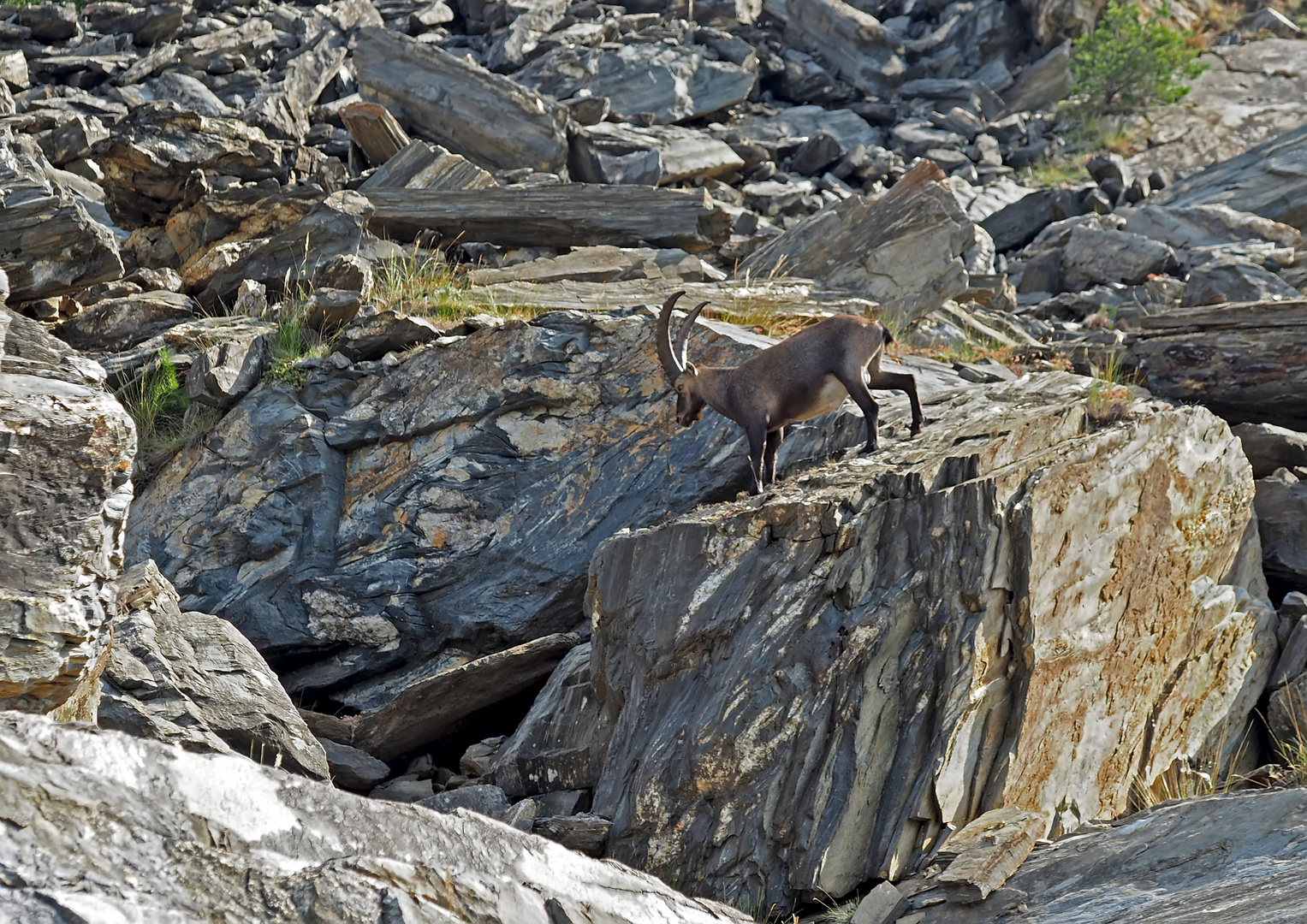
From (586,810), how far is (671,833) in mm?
862

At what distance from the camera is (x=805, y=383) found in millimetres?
8672

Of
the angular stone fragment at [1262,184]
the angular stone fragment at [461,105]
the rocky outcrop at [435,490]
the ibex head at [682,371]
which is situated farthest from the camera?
the angular stone fragment at [1262,184]

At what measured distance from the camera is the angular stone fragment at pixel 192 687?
7.42 m

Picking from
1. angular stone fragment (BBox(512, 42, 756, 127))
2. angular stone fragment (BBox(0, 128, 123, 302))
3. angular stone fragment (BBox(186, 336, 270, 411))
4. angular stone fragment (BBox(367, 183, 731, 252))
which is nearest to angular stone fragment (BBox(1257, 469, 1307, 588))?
angular stone fragment (BBox(367, 183, 731, 252))

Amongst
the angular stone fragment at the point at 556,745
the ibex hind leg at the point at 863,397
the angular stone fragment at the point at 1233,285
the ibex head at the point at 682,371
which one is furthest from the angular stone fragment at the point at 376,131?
the angular stone fragment at the point at 556,745

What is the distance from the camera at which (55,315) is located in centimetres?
1214

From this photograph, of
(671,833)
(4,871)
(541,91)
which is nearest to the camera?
(4,871)

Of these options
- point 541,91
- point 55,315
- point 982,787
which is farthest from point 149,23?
point 982,787

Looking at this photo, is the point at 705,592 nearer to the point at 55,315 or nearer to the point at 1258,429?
the point at 1258,429

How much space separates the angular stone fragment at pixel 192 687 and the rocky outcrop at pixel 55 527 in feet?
6.73

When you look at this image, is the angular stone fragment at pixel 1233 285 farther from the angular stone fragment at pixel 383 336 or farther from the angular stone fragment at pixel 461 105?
the angular stone fragment at pixel 383 336

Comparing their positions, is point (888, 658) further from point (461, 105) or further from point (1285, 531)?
point (461, 105)

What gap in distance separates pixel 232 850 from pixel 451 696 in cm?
511

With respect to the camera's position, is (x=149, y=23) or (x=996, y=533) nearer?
(x=996, y=533)
